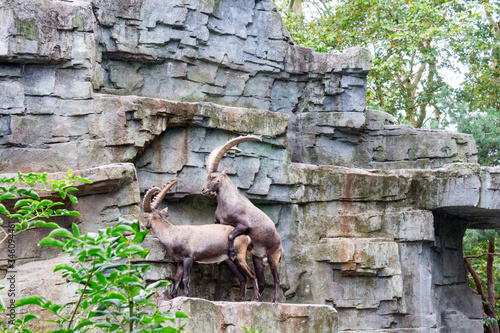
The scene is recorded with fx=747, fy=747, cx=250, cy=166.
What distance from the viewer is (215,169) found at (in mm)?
9750

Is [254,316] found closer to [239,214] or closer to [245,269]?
[245,269]

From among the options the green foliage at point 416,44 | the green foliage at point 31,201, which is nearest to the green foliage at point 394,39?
the green foliage at point 416,44

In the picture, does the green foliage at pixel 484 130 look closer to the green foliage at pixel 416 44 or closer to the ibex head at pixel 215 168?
the green foliage at pixel 416 44

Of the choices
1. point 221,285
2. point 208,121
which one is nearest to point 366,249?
point 221,285

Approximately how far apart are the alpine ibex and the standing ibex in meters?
0.17

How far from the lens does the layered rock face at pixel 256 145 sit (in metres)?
9.65

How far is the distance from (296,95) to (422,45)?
5.26 meters

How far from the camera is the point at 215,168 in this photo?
974 centimetres

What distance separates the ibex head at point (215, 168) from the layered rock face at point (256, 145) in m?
0.75

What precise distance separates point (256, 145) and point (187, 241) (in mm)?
2301

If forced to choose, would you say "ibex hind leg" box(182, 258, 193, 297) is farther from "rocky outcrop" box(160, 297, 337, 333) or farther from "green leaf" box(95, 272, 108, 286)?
"green leaf" box(95, 272, 108, 286)

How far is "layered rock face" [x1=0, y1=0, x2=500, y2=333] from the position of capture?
31.7ft

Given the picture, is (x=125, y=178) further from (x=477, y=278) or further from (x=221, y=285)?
(x=477, y=278)

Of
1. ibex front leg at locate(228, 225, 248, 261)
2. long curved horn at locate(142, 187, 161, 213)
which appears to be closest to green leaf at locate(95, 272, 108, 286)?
long curved horn at locate(142, 187, 161, 213)
